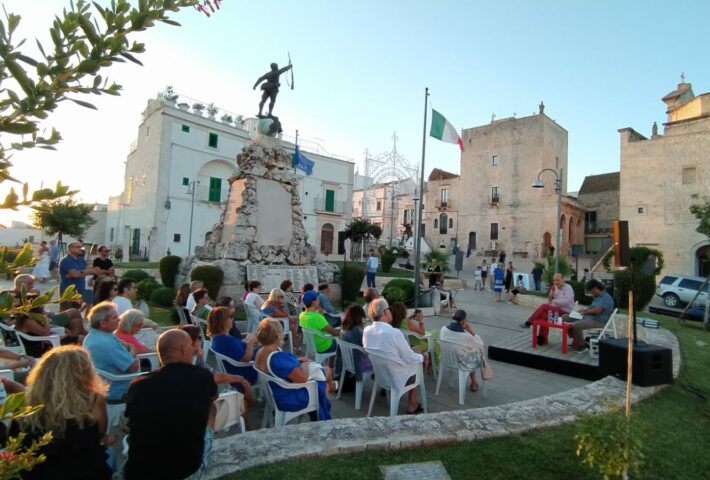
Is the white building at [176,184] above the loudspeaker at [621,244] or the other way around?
above

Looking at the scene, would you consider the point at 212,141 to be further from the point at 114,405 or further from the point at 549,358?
the point at 114,405

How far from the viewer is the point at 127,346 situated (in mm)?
4078

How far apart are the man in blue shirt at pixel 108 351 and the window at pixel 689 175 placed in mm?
33765

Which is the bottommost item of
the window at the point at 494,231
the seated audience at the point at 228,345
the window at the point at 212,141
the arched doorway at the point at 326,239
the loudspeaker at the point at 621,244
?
the seated audience at the point at 228,345

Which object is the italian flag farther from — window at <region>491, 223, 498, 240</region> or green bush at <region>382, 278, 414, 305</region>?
window at <region>491, 223, 498, 240</region>

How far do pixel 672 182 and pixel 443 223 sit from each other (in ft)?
68.0

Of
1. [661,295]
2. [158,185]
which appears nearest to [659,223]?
[661,295]

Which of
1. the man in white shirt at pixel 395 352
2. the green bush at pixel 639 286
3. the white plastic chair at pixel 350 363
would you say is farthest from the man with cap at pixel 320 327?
the green bush at pixel 639 286

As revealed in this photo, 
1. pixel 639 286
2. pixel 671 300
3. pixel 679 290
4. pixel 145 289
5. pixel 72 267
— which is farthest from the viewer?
pixel 671 300

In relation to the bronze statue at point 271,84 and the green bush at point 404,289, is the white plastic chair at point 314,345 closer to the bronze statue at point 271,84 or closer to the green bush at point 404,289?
the green bush at point 404,289

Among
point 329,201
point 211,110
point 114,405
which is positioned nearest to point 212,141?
point 211,110

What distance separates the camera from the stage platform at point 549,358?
19.9 ft

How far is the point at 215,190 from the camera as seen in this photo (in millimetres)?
28312

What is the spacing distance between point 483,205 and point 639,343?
36.5 m
